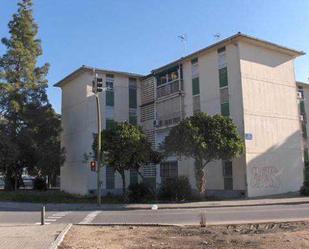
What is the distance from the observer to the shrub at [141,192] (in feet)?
109

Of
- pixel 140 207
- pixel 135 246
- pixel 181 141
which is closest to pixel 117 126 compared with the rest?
pixel 181 141

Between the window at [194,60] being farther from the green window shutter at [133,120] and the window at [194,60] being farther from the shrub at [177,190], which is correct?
the shrub at [177,190]

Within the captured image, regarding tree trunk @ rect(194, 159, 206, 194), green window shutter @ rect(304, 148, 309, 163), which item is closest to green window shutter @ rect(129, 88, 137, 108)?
tree trunk @ rect(194, 159, 206, 194)

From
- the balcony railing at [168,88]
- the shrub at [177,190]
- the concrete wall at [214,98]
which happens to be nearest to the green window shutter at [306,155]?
the concrete wall at [214,98]

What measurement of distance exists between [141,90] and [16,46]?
12517 mm

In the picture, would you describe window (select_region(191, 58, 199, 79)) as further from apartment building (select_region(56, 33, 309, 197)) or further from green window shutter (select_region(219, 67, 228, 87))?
green window shutter (select_region(219, 67, 228, 87))

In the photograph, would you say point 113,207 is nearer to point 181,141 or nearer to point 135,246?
point 181,141

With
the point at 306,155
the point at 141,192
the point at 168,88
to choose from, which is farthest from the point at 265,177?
the point at 168,88

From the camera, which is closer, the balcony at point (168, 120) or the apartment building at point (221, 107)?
the apartment building at point (221, 107)

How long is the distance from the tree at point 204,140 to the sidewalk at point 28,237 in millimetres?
15154

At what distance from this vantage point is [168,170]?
40.9 meters

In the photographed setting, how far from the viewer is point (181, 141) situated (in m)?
30.6

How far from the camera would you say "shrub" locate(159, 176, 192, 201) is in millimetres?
31625

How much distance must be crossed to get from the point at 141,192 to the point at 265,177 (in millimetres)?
9144
